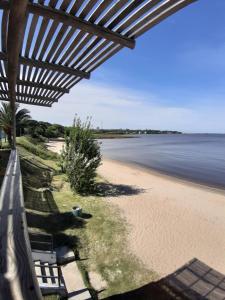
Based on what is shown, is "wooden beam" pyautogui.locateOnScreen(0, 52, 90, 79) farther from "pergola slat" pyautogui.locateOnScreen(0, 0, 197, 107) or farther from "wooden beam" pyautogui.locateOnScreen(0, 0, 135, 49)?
"wooden beam" pyautogui.locateOnScreen(0, 0, 135, 49)

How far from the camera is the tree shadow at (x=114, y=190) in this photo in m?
14.2

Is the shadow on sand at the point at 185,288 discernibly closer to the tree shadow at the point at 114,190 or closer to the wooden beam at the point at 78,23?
the wooden beam at the point at 78,23

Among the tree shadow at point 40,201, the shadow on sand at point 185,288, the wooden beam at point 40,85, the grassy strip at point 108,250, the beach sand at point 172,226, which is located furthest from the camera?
the tree shadow at point 40,201

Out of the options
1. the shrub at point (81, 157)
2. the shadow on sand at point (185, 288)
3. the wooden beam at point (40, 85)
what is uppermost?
the wooden beam at point (40, 85)

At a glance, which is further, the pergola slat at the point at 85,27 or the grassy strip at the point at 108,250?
the grassy strip at the point at 108,250

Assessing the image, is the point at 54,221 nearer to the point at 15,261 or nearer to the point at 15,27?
the point at 15,27

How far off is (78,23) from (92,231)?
25.3 ft

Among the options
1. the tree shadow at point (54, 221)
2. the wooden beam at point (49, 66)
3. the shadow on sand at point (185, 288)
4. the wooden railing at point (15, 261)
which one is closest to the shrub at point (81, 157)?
the tree shadow at point (54, 221)

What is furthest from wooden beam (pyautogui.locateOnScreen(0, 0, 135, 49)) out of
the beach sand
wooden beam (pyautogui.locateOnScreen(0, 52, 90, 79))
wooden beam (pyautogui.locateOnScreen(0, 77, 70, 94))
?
the beach sand

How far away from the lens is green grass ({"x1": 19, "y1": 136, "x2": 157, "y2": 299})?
267 inches

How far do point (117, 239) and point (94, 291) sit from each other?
2656 millimetres

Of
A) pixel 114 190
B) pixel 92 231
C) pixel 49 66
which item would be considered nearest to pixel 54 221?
pixel 92 231

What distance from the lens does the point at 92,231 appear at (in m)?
8.98

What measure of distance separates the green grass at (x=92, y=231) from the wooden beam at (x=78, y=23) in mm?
5509
